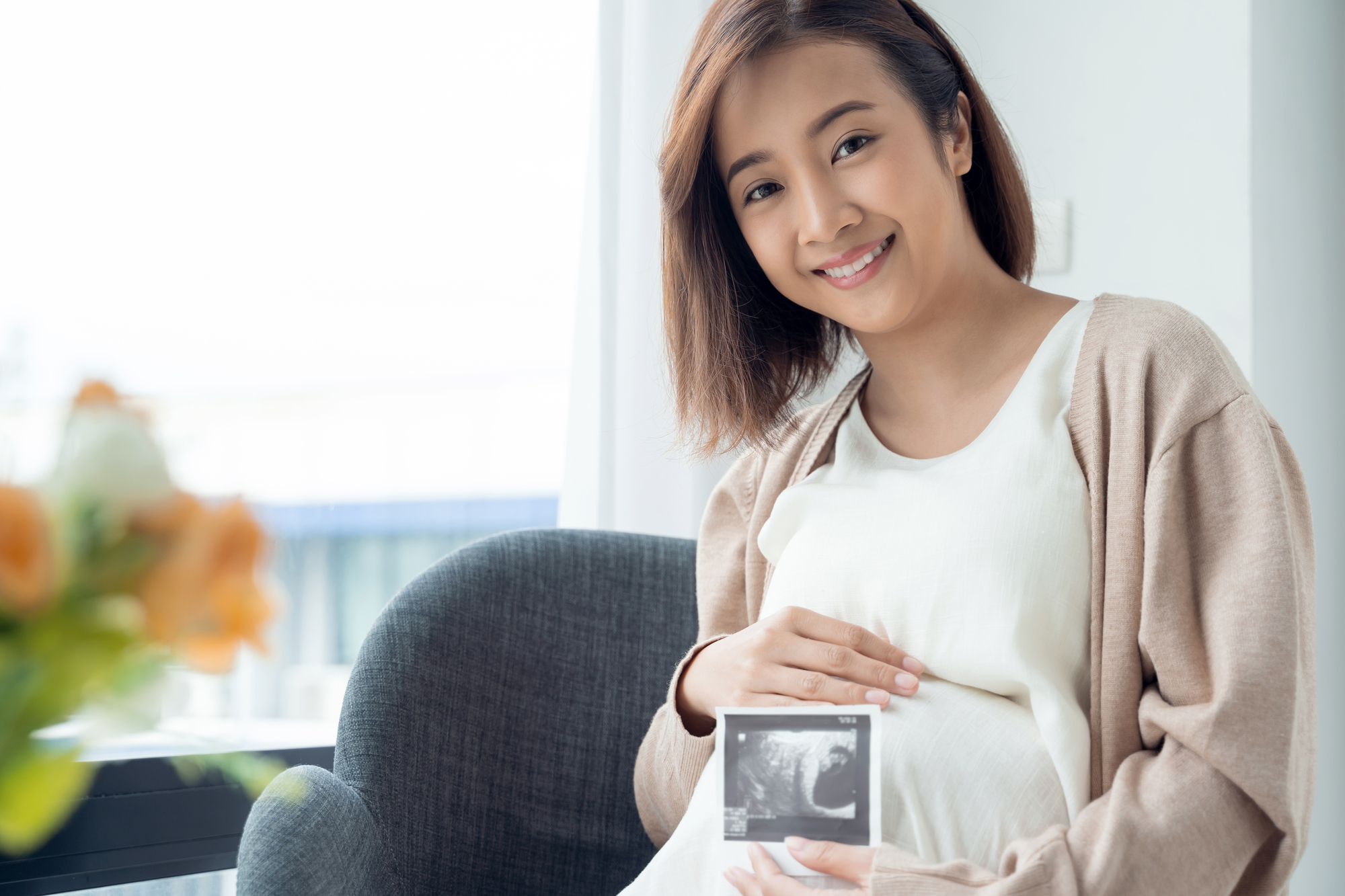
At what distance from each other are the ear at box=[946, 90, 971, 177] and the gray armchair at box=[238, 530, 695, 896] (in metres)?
0.56

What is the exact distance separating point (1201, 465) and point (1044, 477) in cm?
12

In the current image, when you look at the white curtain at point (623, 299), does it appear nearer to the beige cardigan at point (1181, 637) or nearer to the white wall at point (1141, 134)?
the white wall at point (1141, 134)

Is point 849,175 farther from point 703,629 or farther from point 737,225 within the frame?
point 703,629

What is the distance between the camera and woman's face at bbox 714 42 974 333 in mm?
977

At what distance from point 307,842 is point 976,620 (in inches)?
23.3

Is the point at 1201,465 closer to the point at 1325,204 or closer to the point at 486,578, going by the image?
the point at 486,578

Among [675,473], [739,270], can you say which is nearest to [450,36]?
[739,270]

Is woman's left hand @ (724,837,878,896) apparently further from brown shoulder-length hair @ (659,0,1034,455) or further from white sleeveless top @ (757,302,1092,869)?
brown shoulder-length hair @ (659,0,1034,455)

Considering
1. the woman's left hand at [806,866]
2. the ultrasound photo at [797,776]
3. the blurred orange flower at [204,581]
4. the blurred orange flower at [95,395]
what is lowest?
the woman's left hand at [806,866]

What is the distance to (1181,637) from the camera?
0.79 meters

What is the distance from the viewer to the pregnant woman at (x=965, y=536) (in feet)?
2.46

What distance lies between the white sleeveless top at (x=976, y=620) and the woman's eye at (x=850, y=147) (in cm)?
27

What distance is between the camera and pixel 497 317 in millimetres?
1521

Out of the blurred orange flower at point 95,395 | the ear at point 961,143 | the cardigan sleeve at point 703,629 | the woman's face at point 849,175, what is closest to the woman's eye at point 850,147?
the woman's face at point 849,175
